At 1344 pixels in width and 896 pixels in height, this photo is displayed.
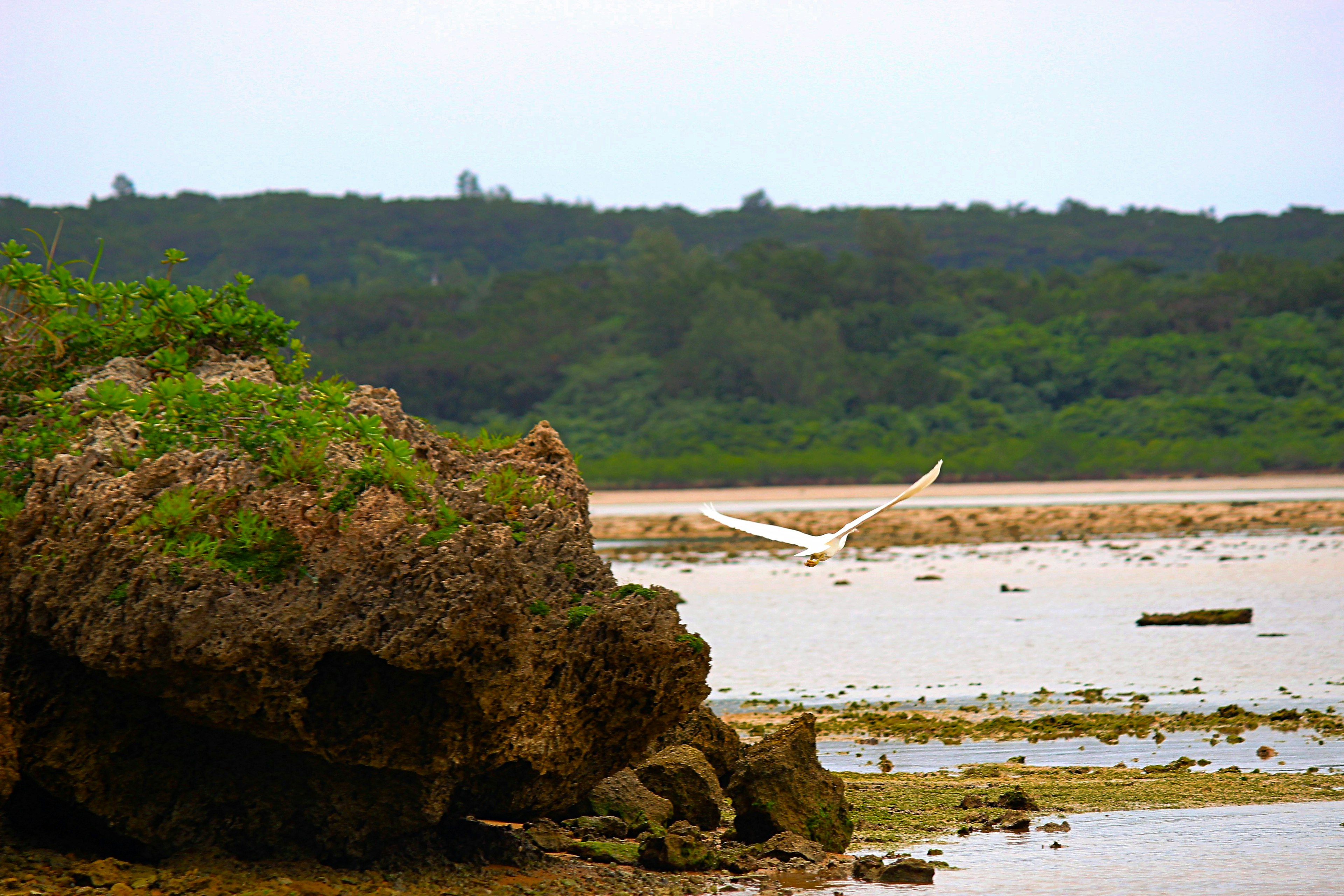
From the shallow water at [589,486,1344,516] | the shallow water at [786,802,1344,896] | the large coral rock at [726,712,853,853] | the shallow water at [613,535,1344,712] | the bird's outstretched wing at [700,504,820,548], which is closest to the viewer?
the shallow water at [786,802,1344,896]

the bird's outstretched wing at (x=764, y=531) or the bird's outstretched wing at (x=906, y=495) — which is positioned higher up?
the bird's outstretched wing at (x=906, y=495)

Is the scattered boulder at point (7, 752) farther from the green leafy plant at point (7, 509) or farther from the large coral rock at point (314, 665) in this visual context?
the green leafy plant at point (7, 509)

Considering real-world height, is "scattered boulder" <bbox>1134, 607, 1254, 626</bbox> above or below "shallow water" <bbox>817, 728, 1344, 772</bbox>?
above

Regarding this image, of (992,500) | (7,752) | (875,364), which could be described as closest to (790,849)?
(7,752)

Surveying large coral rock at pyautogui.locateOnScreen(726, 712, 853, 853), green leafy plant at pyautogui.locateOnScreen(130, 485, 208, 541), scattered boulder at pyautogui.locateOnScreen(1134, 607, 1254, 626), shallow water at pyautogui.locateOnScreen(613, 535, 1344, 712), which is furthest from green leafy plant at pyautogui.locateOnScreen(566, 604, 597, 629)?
scattered boulder at pyautogui.locateOnScreen(1134, 607, 1254, 626)

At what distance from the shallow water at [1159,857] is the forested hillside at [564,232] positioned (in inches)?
5356

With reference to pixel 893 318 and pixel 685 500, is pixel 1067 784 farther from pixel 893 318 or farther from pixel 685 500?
pixel 893 318

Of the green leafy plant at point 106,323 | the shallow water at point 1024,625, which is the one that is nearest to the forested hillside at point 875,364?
the shallow water at point 1024,625

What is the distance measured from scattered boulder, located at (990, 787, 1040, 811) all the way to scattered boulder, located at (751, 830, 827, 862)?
1.78 m

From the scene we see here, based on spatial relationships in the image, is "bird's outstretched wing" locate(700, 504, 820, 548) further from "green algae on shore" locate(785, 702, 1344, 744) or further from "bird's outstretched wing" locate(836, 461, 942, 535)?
"green algae on shore" locate(785, 702, 1344, 744)

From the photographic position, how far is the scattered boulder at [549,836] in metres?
8.70

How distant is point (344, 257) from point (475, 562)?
15172cm

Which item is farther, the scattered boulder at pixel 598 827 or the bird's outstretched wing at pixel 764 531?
the bird's outstretched wing at pixel 764 531

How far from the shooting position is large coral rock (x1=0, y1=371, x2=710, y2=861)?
6816mm
